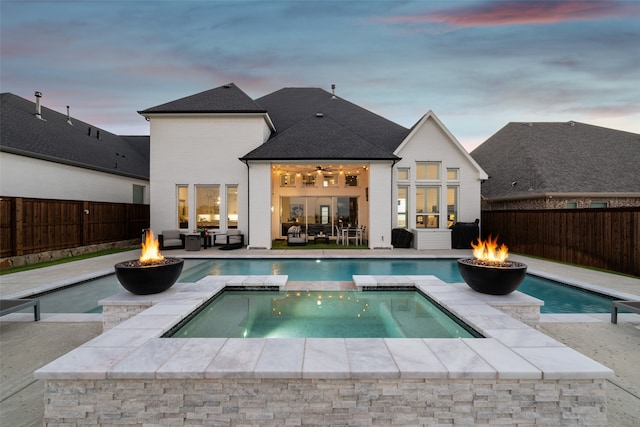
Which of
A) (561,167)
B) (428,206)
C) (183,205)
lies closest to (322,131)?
(428,206)

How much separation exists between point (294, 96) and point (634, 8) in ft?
57.5

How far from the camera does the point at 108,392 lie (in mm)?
2611

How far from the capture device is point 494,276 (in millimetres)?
5055

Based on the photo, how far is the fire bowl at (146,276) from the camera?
500 centimetres

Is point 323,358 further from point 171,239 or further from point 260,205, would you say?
point 171,239

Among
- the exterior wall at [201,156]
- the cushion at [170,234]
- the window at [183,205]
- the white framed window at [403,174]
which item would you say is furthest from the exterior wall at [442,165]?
the cushion at [170,234]

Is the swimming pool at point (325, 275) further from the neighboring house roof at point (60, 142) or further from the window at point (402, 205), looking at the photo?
the neighboring house roof at point (60, 142)

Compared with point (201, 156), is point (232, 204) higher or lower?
lower

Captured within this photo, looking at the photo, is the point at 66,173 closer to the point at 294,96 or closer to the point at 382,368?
the point at 294,96

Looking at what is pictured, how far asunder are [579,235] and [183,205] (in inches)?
692

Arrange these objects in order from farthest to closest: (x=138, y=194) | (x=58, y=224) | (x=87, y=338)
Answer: (x=138, y=194), (x=58, y=224), (x=87, y=338)

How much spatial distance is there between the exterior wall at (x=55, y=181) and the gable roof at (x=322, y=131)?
27.8ft

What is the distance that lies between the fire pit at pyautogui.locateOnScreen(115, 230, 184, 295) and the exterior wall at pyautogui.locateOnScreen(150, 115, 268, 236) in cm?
983

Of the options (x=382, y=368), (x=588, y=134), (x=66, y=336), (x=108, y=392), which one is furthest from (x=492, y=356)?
(x=588, y=134)
